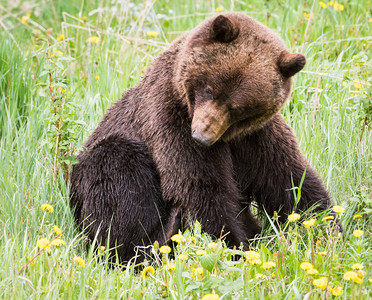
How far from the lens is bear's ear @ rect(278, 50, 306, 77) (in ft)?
12.9

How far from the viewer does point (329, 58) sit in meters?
6.50

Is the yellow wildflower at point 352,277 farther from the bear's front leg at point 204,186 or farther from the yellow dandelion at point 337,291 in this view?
the bear's front leg at point 204,186

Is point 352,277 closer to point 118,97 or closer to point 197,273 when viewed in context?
point 197,273

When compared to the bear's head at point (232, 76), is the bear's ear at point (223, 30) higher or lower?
higher

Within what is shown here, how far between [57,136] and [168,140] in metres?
0.91

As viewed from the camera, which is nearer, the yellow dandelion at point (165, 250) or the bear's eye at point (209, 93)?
the yellow dandelion at point (165, 250)

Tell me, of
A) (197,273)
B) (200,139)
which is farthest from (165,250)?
(200,139)

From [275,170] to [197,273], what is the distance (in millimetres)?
1466

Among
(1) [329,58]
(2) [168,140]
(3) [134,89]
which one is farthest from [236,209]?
(1) [329,58]

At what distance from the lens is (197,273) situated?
126 inches

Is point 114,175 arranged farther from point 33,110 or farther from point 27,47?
point 27,47

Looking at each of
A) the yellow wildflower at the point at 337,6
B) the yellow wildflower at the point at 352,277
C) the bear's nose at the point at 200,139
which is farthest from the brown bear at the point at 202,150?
the yellow wildflower at the point at 337,6

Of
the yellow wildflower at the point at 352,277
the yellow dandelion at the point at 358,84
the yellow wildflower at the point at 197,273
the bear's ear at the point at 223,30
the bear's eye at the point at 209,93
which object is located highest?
the bear's ear at the point at 223,30

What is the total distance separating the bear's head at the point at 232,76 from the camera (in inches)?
153
